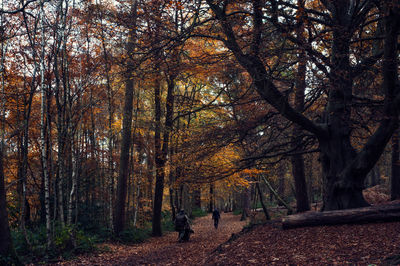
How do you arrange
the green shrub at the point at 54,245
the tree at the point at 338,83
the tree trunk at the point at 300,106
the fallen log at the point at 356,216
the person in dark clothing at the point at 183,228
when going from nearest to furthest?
1. the tree at the point at 338,83
2. the tree trunk at the point at 300,106
3. the fallen log at the point at 356,216
4. the green shrub at the point at 54,245
5. the person in dark clothing at the point at 183,228

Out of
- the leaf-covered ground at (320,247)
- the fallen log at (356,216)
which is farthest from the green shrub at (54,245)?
the fallen log at (356,216)

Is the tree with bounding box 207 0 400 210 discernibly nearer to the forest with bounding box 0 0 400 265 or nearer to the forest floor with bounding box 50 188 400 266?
the forest with bounding box 0 0 400 265

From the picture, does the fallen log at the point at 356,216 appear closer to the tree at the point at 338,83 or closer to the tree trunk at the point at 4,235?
the tree at the point at 338,83

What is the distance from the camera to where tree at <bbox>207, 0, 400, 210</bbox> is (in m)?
6.36

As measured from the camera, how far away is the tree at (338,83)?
6.36 m

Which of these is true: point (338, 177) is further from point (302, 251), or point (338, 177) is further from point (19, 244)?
point (19, 244)

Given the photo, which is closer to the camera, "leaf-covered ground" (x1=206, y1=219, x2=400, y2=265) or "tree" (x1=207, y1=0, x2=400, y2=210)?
"leaf-covered ground" (x1=206, y1=219, x2=400, y2=265)

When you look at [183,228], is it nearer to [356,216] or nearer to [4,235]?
[4,235]

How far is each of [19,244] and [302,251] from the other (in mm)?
8091

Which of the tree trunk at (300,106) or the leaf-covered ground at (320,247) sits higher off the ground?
the tree trunk at (300,106)

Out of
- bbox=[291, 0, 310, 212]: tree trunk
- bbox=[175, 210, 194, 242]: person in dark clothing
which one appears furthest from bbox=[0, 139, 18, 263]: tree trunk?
bbox=[291, 0, 310, 212]: tree trunk

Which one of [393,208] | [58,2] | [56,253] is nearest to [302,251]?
[393,208]

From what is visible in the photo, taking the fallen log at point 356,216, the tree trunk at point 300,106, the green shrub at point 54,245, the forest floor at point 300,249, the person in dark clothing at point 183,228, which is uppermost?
the tree trunk at point 300,106

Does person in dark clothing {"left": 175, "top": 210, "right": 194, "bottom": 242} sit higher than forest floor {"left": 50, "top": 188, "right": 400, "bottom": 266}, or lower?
lower
